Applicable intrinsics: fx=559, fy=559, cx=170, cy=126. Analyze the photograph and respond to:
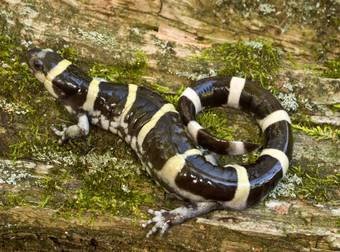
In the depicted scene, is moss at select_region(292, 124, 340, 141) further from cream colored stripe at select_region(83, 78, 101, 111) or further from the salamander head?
the salamander head

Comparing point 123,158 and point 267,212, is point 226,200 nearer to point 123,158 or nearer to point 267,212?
point 267,212

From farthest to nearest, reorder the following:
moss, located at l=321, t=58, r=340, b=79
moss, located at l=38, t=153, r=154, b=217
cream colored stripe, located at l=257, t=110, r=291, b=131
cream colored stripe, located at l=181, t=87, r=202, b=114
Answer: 1. moss, located at l=321, t=58, r=340, b=79
2. cream colored stripe, located at l=181, t=87, r=202, b=114
3. cream colored stripe, located at l=257, t=110, r=291, b=131
4. moss, located at l=38, t=153, r=154, b=217

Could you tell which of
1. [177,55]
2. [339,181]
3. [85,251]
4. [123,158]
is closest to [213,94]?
[177,55]

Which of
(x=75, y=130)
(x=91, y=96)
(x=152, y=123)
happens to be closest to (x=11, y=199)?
(x=75, y=130)

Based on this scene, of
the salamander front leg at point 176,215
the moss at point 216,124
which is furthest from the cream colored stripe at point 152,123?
the salamander front leg at point 176,215

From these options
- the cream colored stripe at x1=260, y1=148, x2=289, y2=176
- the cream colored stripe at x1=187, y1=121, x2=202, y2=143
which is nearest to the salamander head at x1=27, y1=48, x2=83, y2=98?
the cream colored stripe at x1=187, y1=121, x2=202, y2=143

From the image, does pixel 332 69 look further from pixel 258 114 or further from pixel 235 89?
pixel 235 89
